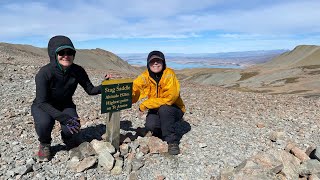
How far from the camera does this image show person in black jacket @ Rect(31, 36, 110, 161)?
23.5 ft

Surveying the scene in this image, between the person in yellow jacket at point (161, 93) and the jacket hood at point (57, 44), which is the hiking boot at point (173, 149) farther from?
the jacket hood at point (57, 44)

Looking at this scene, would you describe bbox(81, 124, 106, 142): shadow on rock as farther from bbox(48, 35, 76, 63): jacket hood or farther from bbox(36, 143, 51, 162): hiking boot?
bbox(48, 35, 76, 63): jacket hood

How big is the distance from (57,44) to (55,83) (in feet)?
2.92

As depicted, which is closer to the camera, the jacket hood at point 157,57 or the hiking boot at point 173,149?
the jacket hood at point 157,57

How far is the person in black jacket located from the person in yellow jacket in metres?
1.66

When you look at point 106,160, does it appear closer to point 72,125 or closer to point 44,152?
point 72,125

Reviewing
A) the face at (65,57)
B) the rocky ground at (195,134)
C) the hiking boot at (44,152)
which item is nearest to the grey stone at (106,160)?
the rocky ground at (195,134)

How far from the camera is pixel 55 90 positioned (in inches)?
296

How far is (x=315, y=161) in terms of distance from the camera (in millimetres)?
7938

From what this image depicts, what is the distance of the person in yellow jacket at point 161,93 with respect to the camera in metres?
8.48

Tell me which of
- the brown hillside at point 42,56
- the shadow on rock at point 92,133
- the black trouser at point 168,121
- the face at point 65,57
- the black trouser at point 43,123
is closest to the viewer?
the face at point 65,57

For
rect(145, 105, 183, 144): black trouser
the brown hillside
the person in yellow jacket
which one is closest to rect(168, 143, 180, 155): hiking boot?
the person in yellow jacket

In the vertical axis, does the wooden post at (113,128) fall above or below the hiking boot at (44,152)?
above

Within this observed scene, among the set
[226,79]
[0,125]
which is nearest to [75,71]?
[0,125]
